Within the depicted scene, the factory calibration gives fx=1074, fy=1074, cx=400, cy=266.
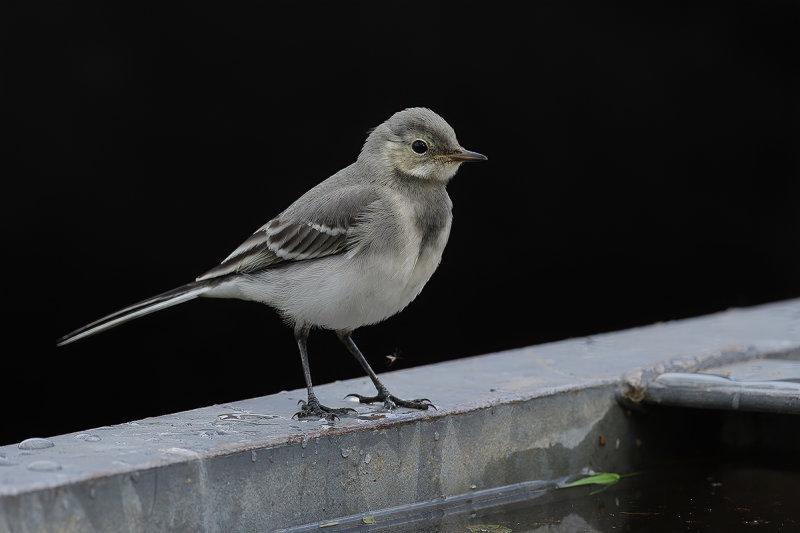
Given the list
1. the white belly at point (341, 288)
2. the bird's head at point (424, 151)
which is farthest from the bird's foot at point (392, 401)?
the bird's head at point (424, 151)

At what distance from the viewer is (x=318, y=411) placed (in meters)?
4.58

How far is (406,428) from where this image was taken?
4352 mm

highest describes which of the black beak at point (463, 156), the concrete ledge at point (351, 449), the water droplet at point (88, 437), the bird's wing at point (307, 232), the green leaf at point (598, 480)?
the black beak at point (463, 156)

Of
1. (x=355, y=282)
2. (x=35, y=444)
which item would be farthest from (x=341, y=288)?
(x=35, y=444)

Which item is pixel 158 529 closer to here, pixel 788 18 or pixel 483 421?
pixel 483 421

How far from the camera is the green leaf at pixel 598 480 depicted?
4.91 meters

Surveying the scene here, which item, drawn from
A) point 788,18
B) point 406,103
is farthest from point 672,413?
point 788,18

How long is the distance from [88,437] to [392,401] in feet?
4.46

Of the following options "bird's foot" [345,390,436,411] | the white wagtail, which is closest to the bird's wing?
the white wagtail

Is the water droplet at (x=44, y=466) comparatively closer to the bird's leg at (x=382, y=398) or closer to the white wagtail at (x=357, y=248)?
the white wagtail at (x=357, y=248)

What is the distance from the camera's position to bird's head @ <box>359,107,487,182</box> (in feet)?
16.2

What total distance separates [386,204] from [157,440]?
148 centimetres

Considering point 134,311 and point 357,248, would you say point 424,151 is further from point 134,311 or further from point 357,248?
point 134,311

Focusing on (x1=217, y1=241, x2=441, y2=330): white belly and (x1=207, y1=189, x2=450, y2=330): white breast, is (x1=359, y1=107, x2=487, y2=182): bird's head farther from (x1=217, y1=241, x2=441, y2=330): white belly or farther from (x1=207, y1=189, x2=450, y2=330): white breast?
(x1=217, y1=241, x2=441, y2=330): white belly
